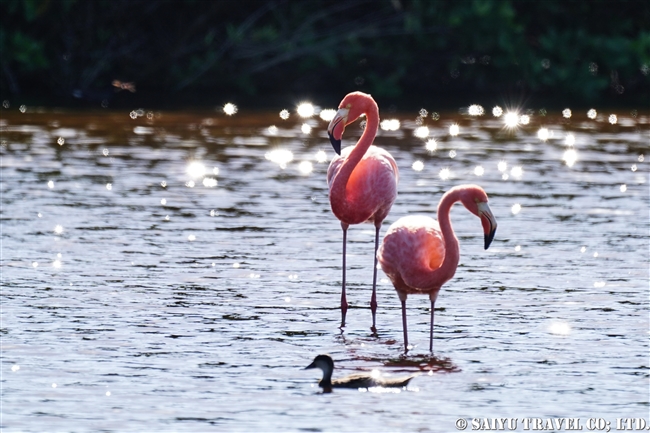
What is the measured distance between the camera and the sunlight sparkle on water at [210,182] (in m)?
14.7

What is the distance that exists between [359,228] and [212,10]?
16753 mm

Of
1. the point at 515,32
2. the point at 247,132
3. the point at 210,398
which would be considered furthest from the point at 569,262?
the point at 515,32

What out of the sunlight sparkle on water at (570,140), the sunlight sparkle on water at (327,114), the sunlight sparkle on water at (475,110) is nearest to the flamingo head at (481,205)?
the sunlight sparkle on water at (570,140)

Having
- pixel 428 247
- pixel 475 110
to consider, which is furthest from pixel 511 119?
pixel 428 247

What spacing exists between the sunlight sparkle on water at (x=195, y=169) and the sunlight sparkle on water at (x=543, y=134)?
6070 millimetres

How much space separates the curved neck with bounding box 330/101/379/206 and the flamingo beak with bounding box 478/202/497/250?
126 cm

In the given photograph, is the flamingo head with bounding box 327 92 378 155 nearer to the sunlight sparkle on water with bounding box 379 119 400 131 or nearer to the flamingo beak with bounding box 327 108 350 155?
the flamingo beak with bounding box 327 108 350 155

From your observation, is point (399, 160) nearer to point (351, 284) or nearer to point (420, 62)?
point (351, 284)

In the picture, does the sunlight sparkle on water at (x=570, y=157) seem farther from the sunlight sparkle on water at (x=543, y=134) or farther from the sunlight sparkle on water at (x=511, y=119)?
the sunlight sparkle on water at (x=511, y=119)

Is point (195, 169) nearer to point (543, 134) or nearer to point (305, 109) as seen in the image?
point (543, 134)

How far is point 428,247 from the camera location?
7676 mm

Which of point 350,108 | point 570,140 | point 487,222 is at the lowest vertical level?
point 487,222

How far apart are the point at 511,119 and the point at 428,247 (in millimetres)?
16518

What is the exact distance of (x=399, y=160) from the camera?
1709 cm
